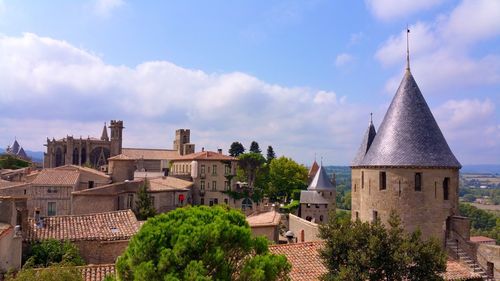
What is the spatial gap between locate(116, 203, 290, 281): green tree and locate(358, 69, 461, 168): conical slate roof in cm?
1167

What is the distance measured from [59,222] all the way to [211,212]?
1148 cm

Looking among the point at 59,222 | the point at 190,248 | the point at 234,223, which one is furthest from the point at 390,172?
the point at 59,222

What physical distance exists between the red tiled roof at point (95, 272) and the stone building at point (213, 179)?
44165 mm

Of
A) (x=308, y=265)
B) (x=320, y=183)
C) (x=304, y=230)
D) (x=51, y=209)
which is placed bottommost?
(x=51, y=209)

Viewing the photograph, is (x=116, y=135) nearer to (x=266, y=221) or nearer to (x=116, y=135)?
(x=116, y=135)

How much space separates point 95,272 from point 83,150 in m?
92.7

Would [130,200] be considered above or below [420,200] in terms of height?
below

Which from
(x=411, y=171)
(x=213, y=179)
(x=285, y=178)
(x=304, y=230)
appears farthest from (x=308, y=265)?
(x=285, y=178)

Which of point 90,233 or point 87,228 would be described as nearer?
point 90,233

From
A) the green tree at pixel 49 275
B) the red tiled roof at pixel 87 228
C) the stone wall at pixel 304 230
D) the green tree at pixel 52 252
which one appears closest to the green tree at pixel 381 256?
the green tree at pixel 49 275

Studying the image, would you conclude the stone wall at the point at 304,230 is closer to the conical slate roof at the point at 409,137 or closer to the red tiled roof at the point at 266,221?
the red tiled roof at the point at 266,221

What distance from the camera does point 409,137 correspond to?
22312 millimetres

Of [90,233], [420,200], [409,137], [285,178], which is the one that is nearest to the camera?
[90,233]

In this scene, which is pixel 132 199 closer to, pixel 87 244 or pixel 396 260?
pixel 87 244
